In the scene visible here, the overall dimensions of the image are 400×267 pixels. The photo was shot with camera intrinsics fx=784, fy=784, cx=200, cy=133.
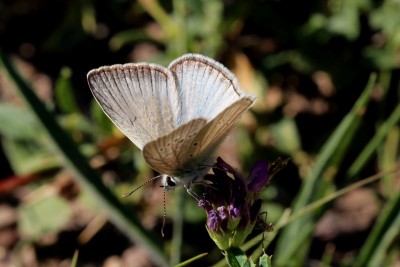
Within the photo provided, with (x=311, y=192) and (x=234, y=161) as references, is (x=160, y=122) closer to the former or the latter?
(x=311, y=192)

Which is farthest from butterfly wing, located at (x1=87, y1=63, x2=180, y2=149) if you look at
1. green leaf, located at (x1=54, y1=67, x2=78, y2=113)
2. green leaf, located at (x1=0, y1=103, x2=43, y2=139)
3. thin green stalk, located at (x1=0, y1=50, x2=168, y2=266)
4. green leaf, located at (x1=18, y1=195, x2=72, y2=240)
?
green leaf, located at (x1=18, y1=195, x2=72, y2=240)

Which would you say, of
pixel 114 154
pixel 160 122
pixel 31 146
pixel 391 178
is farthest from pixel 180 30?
pixel 160 122

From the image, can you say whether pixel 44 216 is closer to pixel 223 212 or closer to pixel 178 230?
pixel 178 230

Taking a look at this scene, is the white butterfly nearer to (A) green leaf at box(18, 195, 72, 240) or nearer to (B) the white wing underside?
(B) the white wing underside

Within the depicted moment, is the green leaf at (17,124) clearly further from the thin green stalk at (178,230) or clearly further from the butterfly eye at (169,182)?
the butterfly eye at (169,182)

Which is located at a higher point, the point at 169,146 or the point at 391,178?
the point at 169,146

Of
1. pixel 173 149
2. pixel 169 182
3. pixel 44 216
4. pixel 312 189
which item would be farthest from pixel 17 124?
pixel 173 149

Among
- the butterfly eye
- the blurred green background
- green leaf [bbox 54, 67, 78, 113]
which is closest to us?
the butterfly eye

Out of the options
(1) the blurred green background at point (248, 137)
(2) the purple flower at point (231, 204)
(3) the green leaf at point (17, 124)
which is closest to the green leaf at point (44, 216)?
(1) the blurred green background at point (248, 137)

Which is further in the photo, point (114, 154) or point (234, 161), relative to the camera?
point (234, 161)
